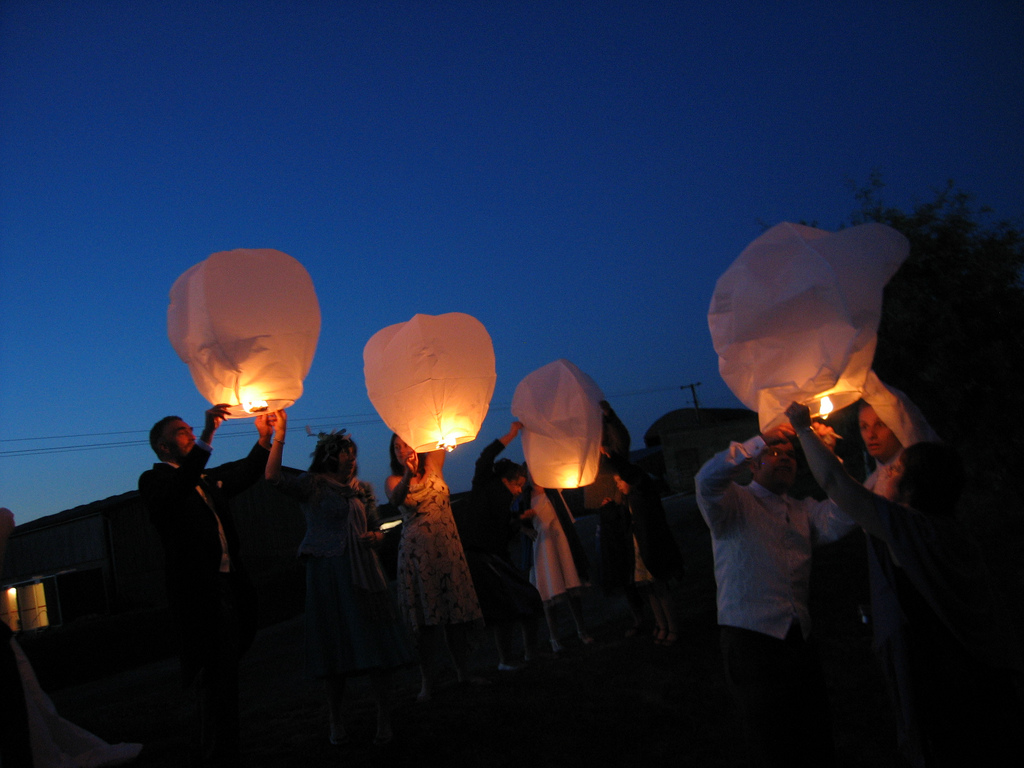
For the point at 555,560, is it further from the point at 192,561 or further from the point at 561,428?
the point at 192,561

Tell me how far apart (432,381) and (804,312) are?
2.10 m

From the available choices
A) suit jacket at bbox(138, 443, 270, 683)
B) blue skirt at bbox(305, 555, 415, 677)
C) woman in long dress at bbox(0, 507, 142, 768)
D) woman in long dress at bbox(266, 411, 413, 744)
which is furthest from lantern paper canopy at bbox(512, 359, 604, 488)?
woman in long dress at bbox(0, 507, 142, 768)

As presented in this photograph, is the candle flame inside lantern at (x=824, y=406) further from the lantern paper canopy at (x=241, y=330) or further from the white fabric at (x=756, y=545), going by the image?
the lantern paper canopy at (x=241, y=330)

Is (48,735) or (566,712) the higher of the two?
(48,735)

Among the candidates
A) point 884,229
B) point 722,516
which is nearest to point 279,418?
point 722,516

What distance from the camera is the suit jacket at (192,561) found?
3045 millimetres

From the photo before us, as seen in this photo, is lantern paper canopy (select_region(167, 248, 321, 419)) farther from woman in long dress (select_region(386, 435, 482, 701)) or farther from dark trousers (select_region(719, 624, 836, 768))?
dark trousers (select_region(719, 624, 836, 768))

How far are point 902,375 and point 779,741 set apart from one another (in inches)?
295

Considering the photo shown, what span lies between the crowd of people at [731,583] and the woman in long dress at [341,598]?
→ 0.03 ft

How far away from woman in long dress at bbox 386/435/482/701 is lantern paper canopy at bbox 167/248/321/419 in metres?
1.55

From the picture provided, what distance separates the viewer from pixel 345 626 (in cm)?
381

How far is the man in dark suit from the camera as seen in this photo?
9.94 feet

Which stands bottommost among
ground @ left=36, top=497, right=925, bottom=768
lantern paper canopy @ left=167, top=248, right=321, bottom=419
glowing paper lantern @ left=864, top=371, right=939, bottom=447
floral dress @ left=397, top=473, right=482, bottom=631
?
ground @ left=36, top=497, right=925, bottom=768

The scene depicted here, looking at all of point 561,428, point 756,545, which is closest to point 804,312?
point 756,545
